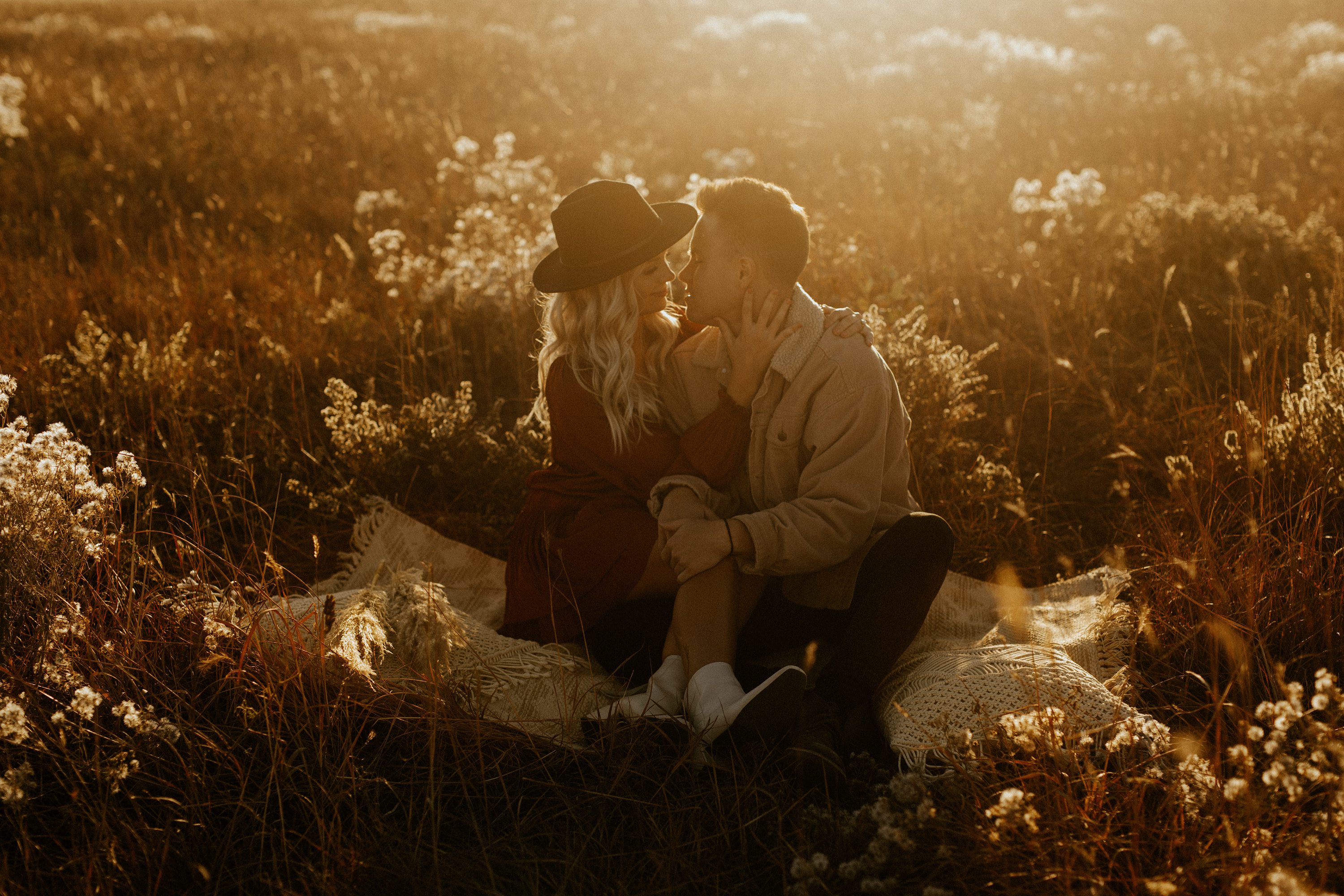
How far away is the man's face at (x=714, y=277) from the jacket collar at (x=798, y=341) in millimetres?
123

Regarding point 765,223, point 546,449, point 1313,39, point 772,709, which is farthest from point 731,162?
point 1313,39

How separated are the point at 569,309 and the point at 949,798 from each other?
1938 millimetres

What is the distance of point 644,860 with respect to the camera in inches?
86.0

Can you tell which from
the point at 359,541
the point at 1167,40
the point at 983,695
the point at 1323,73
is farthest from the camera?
the point at 1167,40

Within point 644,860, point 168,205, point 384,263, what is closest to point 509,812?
point 644,860

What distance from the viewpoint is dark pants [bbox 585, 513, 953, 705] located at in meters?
2.78

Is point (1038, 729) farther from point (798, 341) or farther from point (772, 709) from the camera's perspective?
point (798, 341)

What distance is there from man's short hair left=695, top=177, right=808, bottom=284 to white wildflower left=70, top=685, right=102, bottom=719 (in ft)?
7.01

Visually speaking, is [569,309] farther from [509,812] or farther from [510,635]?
[509,812]

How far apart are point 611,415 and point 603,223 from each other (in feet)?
2.09

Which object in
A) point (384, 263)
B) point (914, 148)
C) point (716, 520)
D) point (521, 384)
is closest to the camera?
point (716, 520)

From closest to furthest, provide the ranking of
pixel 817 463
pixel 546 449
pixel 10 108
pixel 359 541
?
pixel 817 463, pixel 359 541, pixel 546 449, pixel 10 108

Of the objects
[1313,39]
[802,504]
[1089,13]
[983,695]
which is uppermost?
[1089,13]

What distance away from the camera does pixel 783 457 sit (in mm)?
3002
